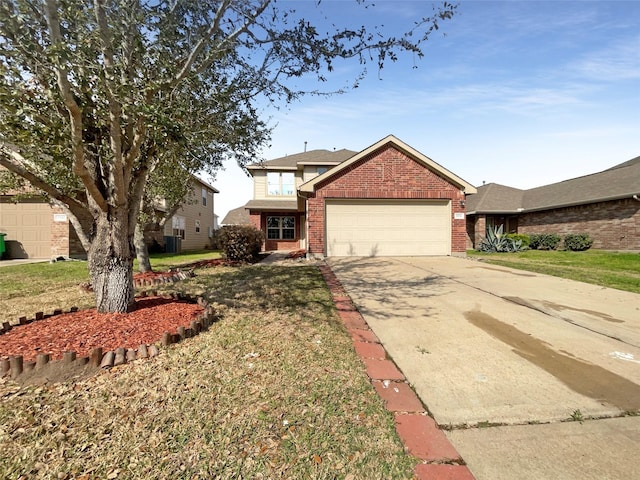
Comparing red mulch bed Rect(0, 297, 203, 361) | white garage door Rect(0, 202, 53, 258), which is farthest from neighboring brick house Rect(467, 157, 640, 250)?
white garage door Rect(0, 202, 53, 258)

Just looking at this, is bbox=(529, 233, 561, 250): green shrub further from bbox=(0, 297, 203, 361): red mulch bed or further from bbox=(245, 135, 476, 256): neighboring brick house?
bbox=(0, 297, 203, 361): red mulch bed

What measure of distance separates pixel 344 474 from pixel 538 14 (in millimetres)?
9281

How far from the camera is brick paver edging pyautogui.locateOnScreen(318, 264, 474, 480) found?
1.83m

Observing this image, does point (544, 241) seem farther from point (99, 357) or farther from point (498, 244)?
point (99, 357)

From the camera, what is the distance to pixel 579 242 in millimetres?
16641

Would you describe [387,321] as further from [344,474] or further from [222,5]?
[222,5]

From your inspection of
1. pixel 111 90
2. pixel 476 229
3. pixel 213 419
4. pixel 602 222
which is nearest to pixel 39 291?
pixel 111 90

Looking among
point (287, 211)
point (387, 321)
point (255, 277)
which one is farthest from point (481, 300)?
point (287, 211)

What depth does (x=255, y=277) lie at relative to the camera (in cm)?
816

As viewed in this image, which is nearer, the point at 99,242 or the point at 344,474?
the point at 344,474

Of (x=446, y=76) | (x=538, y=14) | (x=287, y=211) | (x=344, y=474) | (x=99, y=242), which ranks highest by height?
(x=538, y=14)

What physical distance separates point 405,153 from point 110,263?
11.6 meters

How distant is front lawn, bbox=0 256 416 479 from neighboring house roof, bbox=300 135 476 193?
9368 mm

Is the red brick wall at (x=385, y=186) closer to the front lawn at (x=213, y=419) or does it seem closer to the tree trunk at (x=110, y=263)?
the tree trunk at (x=110, y=263)
